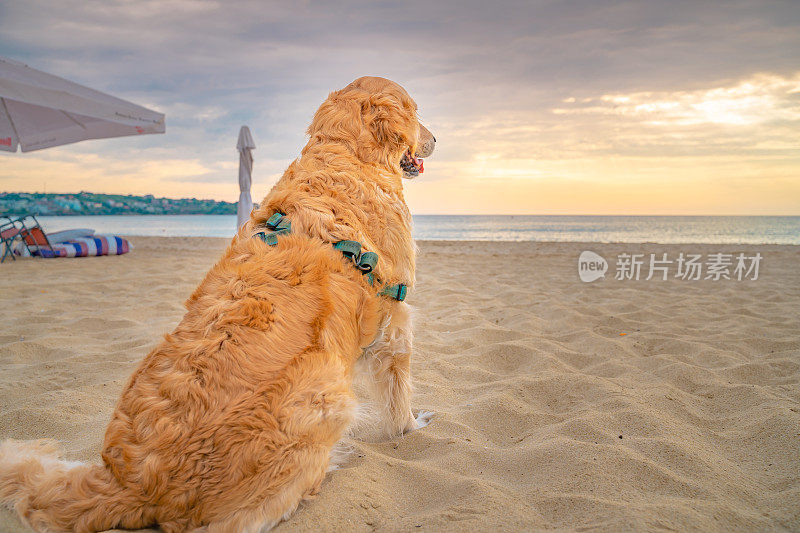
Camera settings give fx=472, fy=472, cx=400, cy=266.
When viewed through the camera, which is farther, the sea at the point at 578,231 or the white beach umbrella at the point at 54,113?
the sea at the point at 578,231

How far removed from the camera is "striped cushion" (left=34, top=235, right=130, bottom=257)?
10.5 meters

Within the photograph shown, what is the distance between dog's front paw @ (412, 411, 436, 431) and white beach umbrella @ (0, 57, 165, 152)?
7772 millimetres

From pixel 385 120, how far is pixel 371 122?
0.27 ft

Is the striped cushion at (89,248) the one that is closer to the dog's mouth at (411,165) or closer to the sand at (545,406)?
the sand at (545,406)

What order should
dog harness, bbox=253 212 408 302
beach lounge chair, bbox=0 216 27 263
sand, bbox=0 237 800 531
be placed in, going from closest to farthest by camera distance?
1. sand, bbox=0 237 800 531
2. dog harness, bbox=253 212 408 302
3. beach lounge chair, bbox=0 216 27 263

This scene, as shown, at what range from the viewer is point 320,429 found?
179 cm

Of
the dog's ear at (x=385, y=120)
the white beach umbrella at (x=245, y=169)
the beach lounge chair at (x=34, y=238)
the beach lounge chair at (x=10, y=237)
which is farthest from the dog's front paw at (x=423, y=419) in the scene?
the beach lounge chair at (x=34, y=238)

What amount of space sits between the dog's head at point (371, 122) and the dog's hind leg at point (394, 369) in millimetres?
889

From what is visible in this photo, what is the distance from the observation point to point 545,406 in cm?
306

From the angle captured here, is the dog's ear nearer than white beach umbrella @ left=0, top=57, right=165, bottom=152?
Yes

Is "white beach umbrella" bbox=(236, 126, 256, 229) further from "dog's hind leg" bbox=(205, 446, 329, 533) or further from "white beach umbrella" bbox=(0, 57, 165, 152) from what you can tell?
"dog's hind leg" bbox=(205, 446, 329, 533)

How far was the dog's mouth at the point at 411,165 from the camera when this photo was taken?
295 cm
